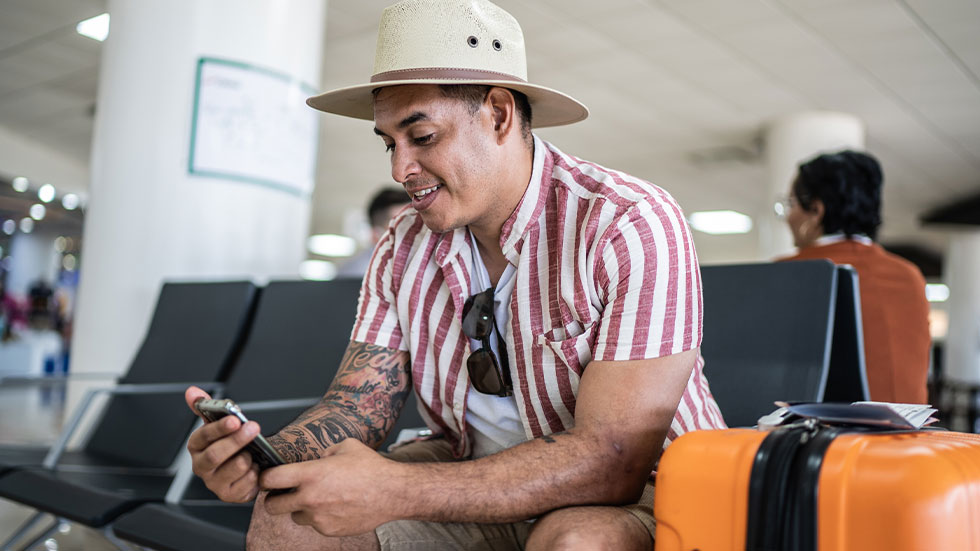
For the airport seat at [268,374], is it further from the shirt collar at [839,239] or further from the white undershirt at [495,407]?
the shirt collar at [839,239]

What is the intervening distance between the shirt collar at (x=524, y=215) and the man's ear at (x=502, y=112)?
0.08 meters

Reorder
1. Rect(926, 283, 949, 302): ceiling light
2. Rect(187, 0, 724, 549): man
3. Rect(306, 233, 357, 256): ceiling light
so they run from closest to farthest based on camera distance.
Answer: Rect(187, 0, 724, 549): man < Rect(306, 233, 357, 256): ceiling light < Rect(926, 283, 949, 302): ceiling light

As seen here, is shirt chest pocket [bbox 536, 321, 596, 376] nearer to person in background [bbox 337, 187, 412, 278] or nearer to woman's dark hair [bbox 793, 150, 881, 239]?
woman's dark hair [bbox 793, 150, 881, 239]

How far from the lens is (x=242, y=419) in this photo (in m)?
1.01

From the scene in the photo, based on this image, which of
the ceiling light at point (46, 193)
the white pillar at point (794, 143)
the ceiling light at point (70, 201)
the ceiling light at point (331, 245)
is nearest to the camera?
the white pillar at point (794, 143)

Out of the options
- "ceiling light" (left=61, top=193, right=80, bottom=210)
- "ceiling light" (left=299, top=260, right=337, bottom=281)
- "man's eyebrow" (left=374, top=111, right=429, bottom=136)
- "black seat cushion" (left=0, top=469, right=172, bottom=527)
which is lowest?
"black seat cushion" (left=0, top=469, right=172, bottom=527)

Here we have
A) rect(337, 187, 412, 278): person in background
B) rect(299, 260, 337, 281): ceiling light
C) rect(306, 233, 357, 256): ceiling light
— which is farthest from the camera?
rect(299, 260, 337, 281): ceiling light

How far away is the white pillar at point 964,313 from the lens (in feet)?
38.0

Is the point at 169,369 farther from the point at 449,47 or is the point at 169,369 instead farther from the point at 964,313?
the point at 964,313

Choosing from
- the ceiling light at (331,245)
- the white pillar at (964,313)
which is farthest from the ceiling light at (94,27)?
the white pillar at (964,313)

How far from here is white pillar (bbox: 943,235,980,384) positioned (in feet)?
38.0

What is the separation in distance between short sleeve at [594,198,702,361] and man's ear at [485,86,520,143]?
29cm

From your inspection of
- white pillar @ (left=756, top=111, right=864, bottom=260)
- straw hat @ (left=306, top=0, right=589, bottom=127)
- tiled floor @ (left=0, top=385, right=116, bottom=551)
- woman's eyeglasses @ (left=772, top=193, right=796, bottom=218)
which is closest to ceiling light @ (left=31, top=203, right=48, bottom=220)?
tiled floor @ (left=0, top=385, right=116, bottom=551)

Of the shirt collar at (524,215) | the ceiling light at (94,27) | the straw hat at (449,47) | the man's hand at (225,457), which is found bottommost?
the man's hand at (225,457)
